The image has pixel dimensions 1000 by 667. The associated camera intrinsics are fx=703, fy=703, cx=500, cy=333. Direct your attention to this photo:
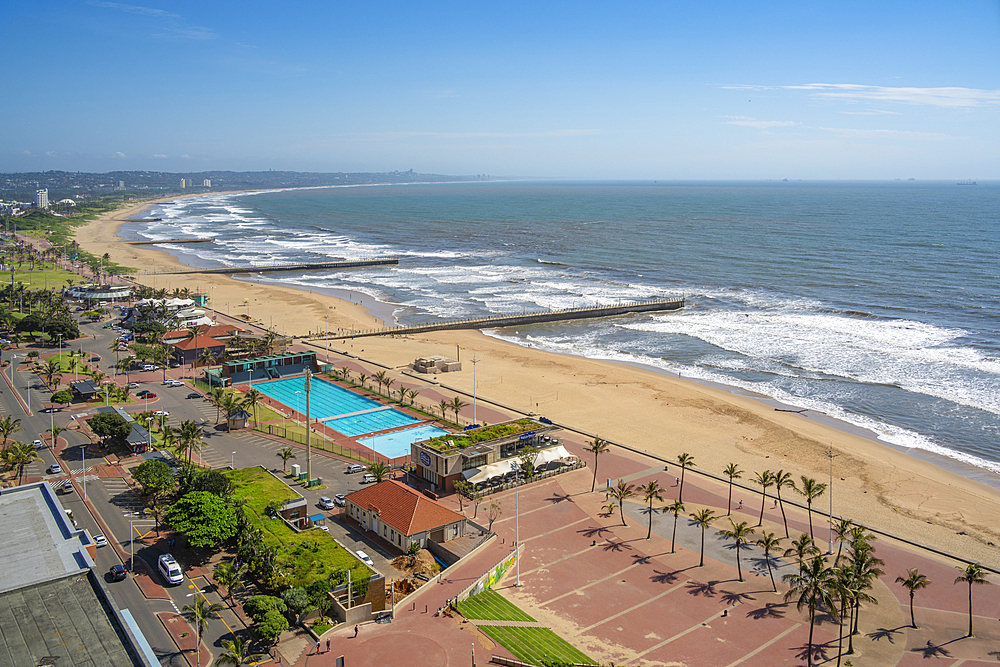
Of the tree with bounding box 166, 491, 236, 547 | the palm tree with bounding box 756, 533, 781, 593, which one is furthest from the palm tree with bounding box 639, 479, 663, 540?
the tree with bounding box 166, 491, 236, 547

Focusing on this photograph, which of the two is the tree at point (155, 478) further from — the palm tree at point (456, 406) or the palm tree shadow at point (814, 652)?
the palm tree shadow at point (814, 652)

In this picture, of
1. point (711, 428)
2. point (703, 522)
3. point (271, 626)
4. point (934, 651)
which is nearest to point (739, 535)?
point (703, 522)

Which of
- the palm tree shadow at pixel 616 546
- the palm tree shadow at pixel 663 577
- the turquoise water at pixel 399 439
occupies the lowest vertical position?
the turquoise water at pixel 399 439

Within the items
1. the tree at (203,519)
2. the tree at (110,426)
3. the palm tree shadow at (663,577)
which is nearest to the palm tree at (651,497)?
the palm tree shadow at (663,577)

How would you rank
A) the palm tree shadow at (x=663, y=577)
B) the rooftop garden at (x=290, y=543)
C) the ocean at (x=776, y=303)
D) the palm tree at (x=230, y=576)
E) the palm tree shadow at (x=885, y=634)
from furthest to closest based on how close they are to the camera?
the ocean at (x=776, y=303)
the palm tree shadow at (x=663, y=577)
the rooftop garden at (x=290, y=543)
the palm tree at (x=230, y=576)
the palm tree shadow at (x=885, y=634)

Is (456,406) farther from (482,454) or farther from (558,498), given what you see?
(558,498)

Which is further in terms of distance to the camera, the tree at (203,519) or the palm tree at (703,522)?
the palm tree at (703,522)
